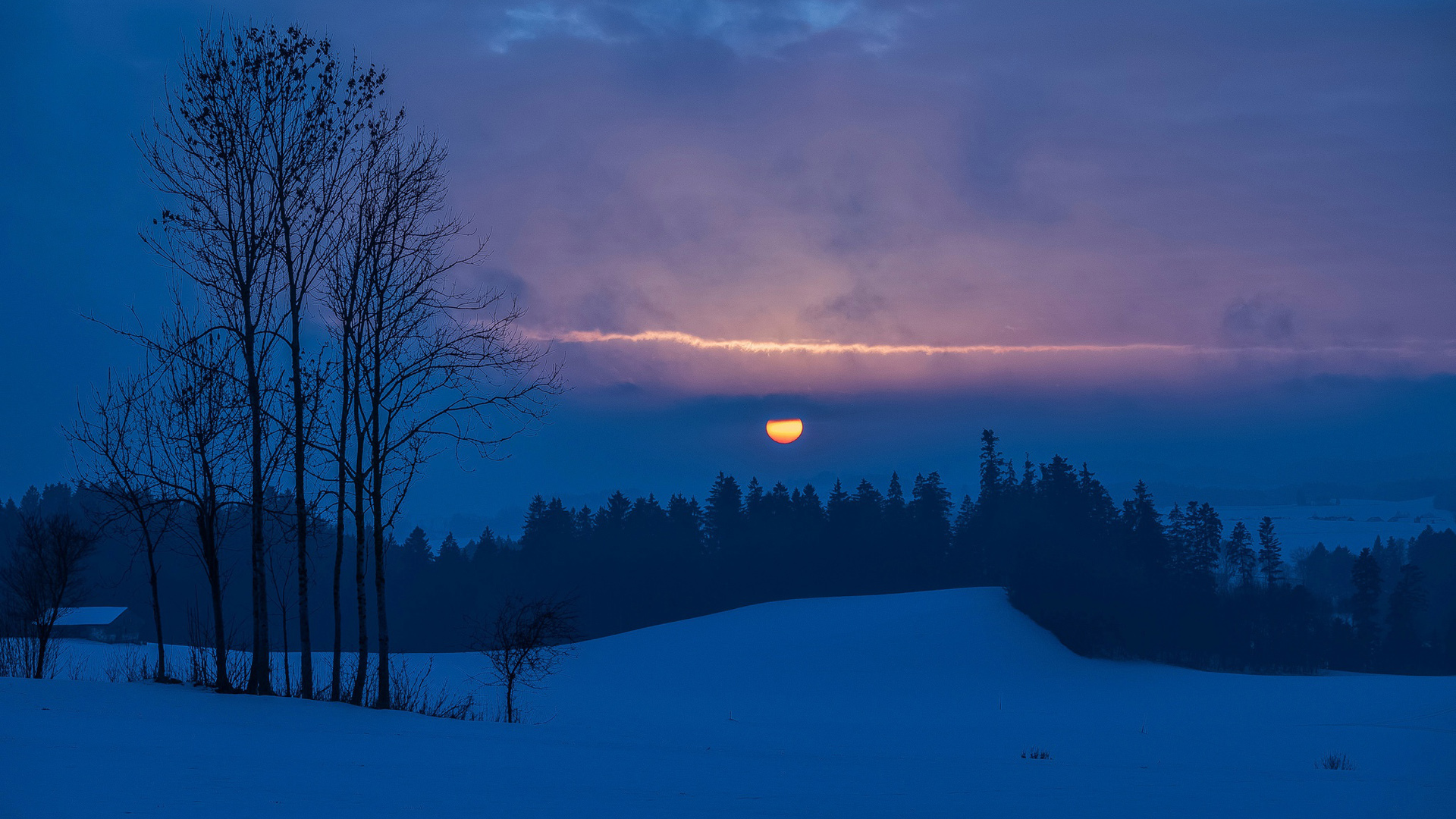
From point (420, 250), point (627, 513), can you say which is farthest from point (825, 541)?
point (420, 250)

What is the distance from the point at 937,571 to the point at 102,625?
55.2 metres

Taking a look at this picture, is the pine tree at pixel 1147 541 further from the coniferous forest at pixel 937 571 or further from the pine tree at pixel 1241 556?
the pine tree at pixel 1241 556

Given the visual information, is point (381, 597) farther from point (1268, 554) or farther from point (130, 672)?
A: point (1268, 554)

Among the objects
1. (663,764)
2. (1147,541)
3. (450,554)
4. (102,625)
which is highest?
(663,764)

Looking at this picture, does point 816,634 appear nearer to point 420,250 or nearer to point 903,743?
point 903,743

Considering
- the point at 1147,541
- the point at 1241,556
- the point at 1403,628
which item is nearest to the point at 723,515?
the point at 1147,541

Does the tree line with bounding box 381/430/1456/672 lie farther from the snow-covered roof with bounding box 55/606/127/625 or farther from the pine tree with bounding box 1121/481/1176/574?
the snow-covered roof with bounding box 55/606/127/625

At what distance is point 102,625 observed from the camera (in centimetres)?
5359

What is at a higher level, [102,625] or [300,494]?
[300,494]

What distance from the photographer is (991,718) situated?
2914 cm

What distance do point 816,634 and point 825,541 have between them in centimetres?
2018

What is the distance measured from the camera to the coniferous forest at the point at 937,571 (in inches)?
1981

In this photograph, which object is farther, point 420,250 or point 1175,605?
point 1175,605

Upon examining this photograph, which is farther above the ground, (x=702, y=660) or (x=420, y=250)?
(x=420, y=250)
